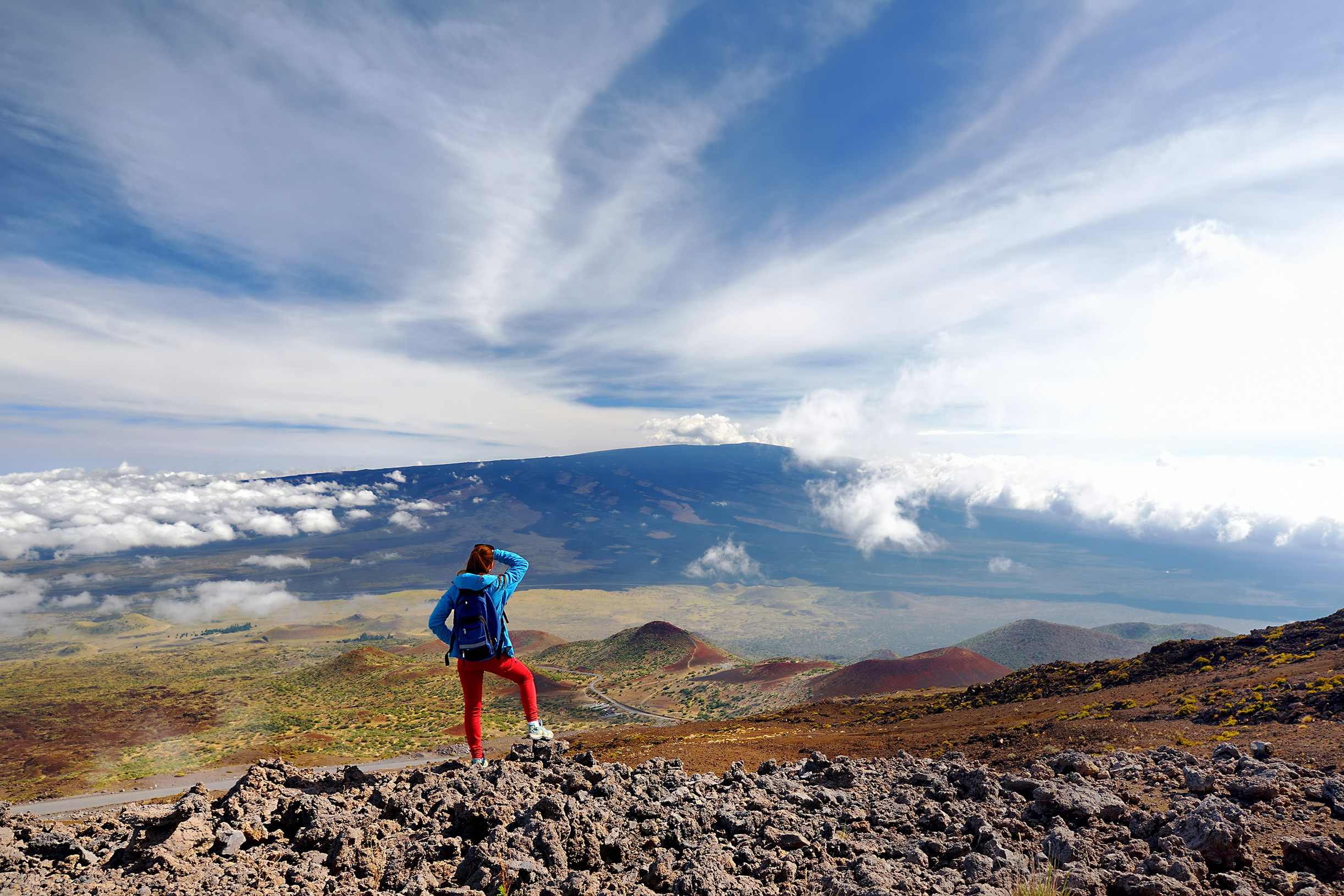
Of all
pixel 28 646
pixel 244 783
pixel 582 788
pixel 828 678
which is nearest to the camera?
pixel 244 783

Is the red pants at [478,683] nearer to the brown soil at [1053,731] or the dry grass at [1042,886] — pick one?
the brown soil at [1053,731]

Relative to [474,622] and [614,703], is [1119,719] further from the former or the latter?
[614,703]

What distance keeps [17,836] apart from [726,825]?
19.0 feet

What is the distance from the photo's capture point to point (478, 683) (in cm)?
648

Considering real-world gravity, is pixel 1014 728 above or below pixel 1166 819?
below

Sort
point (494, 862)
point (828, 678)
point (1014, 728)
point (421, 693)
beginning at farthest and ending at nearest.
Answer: point (828, 678), point (421, 693), point (1014, 728), point (494, 862)

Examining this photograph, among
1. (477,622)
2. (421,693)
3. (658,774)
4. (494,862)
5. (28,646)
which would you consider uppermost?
(477,622)

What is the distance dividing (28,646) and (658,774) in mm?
231245

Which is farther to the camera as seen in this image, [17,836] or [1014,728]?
[1014,728]

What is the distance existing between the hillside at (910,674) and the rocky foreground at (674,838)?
52.9 metres

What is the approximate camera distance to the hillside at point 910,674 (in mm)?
57000

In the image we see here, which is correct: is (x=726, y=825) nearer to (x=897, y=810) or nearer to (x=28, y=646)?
(x=897, y=810)

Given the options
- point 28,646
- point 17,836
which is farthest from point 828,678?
point 28,646

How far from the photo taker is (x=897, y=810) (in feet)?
17.0
